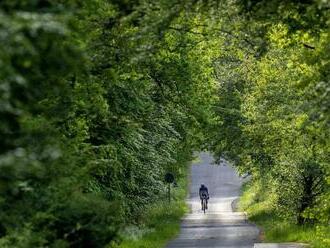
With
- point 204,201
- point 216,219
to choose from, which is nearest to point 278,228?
point 216,219

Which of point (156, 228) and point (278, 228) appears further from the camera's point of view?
point (156, 228)

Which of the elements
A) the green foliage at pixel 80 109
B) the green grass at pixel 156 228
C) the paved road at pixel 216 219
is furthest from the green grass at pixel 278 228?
the green foliage at pixel 80 109

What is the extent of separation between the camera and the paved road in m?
33.4

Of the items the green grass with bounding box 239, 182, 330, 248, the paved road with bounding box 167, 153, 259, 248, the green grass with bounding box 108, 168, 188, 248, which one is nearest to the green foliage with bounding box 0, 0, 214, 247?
the green grass with bounding box 108, 168, 188, 248

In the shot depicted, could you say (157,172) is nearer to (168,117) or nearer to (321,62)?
(168,117)

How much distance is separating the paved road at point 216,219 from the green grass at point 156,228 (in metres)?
0.49

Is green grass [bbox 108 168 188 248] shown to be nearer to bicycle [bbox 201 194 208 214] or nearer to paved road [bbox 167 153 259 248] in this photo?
paved road [bbox 167 153 259 248]

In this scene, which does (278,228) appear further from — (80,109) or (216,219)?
(80,109)

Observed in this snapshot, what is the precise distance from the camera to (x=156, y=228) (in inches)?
1511

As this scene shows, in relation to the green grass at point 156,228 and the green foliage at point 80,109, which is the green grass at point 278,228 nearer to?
the green grass at point 156,228

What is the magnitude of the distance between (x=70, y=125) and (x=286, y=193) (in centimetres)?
1607

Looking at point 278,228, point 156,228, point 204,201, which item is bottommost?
point 278,228

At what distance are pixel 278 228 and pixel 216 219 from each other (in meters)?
12.9

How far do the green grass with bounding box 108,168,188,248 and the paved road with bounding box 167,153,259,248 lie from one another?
49cm
